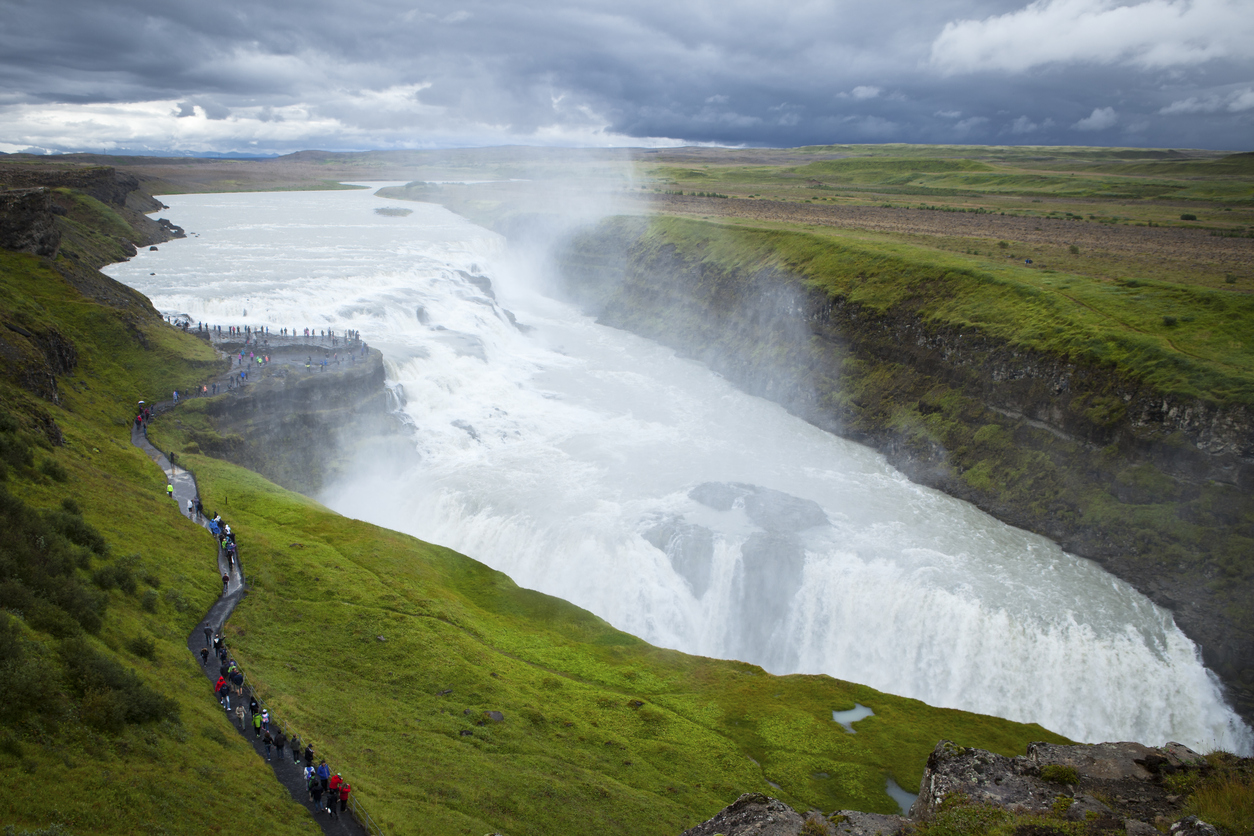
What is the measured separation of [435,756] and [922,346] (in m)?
53.4

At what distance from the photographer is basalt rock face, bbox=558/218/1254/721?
39.8m

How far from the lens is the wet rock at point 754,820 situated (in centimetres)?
1638

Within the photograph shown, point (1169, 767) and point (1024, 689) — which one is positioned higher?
point (1169, 767)

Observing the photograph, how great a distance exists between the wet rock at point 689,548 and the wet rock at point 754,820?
25.2 meters

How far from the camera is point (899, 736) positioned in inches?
1224

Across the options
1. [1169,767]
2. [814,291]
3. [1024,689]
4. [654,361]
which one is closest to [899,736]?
[1024,689]

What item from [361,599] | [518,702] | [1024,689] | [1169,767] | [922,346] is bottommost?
[1024,689]

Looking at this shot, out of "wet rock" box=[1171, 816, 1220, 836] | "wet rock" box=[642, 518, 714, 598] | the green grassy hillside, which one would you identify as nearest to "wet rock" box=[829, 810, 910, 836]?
"wet rock" box=[1171, 816, 1220, 836]

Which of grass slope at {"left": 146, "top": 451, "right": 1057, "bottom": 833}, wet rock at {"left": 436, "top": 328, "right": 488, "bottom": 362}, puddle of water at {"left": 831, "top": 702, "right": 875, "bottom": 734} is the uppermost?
wet rock at {"left": 436, "top": 328, "right": 488, "bottom": 362}

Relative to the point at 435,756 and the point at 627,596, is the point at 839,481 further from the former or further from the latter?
the point at 435,756

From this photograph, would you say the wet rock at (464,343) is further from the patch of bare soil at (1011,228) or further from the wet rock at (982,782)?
the wet rock at (982,782)

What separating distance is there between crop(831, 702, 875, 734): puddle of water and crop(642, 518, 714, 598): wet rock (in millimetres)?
11820

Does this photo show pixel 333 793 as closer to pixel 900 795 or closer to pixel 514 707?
pixel 514 707

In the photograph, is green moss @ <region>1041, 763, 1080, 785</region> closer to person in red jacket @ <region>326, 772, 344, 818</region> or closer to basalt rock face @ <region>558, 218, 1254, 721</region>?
person in red jacket @ <region>326, 772, 344, 818</region>
